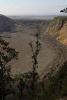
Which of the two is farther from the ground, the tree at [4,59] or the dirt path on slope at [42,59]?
the tree at [4,59]

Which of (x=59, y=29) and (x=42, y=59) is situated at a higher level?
(x=59, y=29)

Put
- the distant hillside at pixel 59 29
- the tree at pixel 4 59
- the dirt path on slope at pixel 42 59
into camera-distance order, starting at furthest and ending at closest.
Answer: the distant hillside at pixel 59 29 → the dirt path on slope at pixel 42 59 → the tree at pixel 4 59

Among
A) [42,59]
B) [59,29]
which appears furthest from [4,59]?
[59,29]

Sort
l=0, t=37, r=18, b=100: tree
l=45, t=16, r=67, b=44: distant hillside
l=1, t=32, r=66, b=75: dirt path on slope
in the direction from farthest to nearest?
1. l=45, t=16, r=67, b=44: distant hillside
2. l=1, t=32, r=66, b=75: dirt path on slope
3. l=0, t=37, r=18, b=100: tree

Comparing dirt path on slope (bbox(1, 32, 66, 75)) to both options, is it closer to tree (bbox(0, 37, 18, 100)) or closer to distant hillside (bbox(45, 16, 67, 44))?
distant hillside (bbox(45, 16, 67, 44))

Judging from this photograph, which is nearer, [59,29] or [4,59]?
[4,59]

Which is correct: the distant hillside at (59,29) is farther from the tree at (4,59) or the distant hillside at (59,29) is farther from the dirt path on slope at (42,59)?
the tree at (4,59)

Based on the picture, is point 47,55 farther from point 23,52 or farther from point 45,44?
point 45,44

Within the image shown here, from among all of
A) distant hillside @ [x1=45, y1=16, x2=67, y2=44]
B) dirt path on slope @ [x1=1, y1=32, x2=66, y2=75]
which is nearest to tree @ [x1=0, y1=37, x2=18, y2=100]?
dirt path on slope @ [x1=1, y1=32, x2=66, y2=75]

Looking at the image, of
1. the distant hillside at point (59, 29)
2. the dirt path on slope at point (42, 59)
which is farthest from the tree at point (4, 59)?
the distant hillside at point (59, 29)

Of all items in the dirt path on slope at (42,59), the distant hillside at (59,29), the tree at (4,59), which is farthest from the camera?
the distant hillside at (59,29)

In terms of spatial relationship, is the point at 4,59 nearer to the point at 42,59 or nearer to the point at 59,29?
the point at 42,59

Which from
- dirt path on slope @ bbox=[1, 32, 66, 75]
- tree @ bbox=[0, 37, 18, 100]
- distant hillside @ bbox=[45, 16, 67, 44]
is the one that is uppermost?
tree @ bbox=[0, 37, 18, 100]
